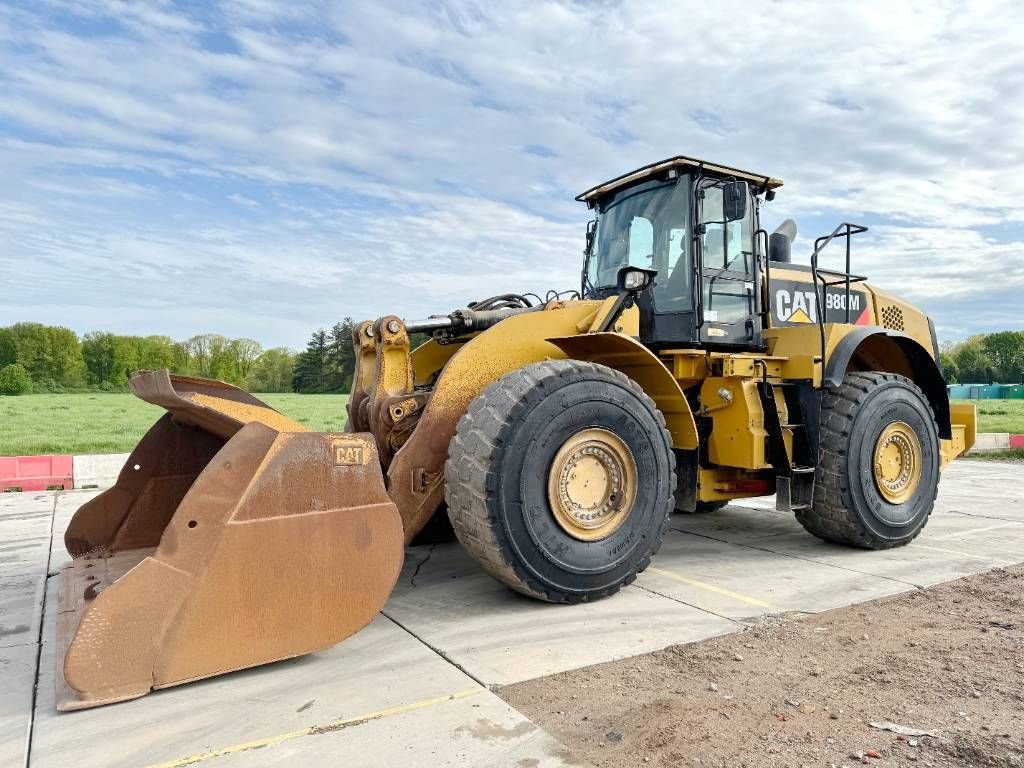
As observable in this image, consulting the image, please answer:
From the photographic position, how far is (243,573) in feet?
11.0

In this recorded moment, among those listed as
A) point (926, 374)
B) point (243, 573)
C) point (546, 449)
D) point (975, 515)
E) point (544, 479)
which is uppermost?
point (926, 374)

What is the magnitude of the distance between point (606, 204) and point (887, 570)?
140 inches

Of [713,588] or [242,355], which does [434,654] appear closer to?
[713,588]

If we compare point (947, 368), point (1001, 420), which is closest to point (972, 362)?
point (1001, 420)

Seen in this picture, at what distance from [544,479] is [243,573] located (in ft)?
5.60

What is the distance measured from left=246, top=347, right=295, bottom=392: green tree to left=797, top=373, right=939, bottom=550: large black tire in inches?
2380

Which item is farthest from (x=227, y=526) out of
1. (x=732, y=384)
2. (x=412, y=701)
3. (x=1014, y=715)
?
(x=732, y=384)

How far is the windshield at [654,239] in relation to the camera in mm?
5727

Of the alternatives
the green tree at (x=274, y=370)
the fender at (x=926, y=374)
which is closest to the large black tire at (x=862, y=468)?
the fender at (x=926, y=374)

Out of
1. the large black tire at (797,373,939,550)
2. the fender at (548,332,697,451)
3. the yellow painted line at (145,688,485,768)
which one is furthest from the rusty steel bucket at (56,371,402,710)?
the large black tire at (797,373,939,550)

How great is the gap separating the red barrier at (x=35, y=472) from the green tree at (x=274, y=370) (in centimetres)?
5267

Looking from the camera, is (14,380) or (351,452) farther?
(14,380)

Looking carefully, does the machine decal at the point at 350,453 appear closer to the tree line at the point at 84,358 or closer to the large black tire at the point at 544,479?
the large black tire at the point at 544,479

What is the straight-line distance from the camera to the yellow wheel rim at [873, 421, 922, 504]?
20.0ft
